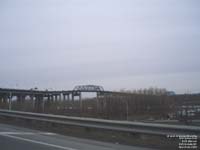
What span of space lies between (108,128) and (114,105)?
44299mm

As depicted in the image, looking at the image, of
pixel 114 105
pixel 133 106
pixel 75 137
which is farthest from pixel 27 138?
pixel 133 106

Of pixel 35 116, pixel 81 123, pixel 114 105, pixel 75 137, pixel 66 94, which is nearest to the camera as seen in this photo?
pixel 75 137

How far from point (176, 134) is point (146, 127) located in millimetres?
1783

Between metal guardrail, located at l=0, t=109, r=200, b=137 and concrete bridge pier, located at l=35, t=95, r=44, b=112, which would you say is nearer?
metal guardrail, located at l=0, t=109, r=200, b=137

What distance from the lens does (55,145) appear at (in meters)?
13.4

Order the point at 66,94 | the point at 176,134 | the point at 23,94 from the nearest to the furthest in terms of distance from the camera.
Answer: the point at 176,134 < the point at 23,94 < the point at 66,94

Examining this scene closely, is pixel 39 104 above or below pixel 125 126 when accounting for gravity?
below

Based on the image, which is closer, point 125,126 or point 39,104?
point 125,126

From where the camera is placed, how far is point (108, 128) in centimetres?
1611

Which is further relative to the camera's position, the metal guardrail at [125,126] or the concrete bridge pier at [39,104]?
the concrete bridge pier at [39,104]

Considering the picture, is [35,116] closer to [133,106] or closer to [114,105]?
[114,105]

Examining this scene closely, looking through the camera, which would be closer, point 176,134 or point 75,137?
point 176,134

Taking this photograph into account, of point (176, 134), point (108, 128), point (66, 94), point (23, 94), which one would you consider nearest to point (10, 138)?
point (108, 128)

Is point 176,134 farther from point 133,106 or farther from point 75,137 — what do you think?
point 133,106
